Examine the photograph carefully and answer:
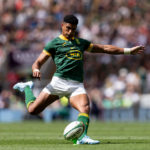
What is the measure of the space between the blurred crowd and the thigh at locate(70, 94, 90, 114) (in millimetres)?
14227

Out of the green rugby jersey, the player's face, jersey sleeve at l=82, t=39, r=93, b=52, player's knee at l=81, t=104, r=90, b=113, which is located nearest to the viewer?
player's knee at l=81, t=104, r=90, b=113

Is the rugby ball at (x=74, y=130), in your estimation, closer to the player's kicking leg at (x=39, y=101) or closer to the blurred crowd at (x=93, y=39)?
the player's kicking leg at (x=39, y=101)

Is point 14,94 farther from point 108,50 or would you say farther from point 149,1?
point 108,50

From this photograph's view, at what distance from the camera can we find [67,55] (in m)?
9.59

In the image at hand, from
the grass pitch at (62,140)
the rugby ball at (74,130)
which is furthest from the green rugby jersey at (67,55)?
the grass pitch at (62,140)

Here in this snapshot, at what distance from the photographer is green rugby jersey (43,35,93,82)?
9.58 m

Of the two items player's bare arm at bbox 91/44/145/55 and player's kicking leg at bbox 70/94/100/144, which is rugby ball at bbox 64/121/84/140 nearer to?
player's kicking leg at bbox 70/94/100/144

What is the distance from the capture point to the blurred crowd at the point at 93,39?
24.3 meters

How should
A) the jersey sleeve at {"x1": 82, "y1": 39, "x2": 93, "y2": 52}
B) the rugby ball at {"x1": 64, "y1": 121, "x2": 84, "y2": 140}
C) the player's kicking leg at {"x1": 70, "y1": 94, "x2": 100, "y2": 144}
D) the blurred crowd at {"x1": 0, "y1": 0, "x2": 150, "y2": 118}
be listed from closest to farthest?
the rugby ball at {"x1": 64, "y1": 121, "x2": 84, "y2": 140}, the player's kicking leg at {"x1": 70, "y1": 94, "x2": 100, "y2": 144}, the jersey sleeve at {"x1": 82, "y1": 39, "x2": 93, "y2": 52}, the blurred crowd at {"x1": 0, "y1": 0, "x2": 150, "y2": 118}

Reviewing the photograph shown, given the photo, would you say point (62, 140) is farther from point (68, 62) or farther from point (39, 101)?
point (68, 62)

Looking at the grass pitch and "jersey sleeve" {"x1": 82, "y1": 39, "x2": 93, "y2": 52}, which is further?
"jersey sleeve" {"x1": 82, "y1": 39, "x2": 93, "y2": 52}

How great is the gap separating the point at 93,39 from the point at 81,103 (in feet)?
56.2

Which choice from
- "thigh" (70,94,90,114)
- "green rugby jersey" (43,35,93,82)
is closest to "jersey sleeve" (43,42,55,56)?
"green rugby jersey" (43,35,93,82)

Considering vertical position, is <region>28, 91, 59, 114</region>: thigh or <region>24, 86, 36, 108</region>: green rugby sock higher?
<region>28, 91, 59, 114</region>: thigh
